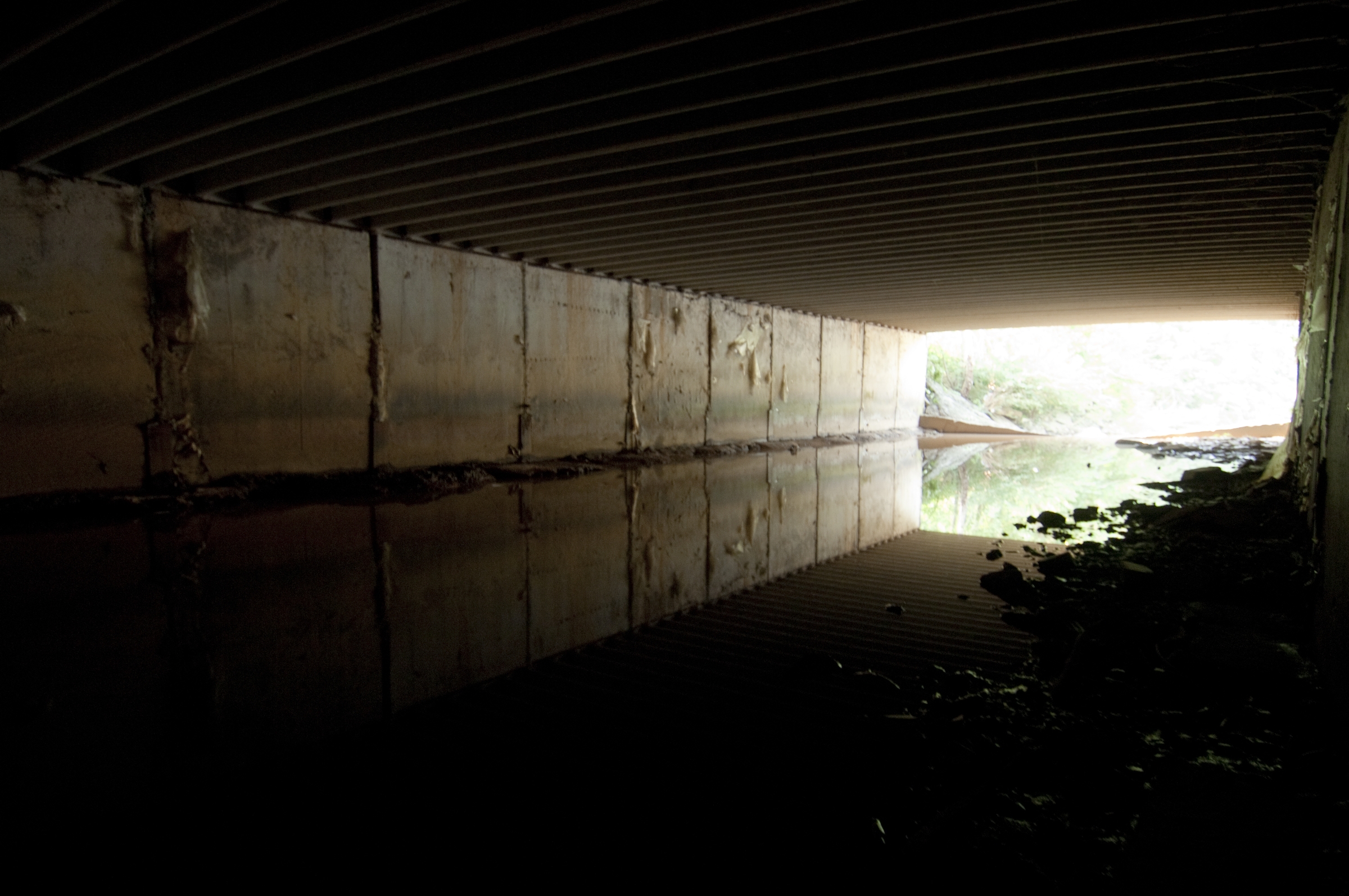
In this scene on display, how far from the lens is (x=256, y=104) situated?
5.24 meters

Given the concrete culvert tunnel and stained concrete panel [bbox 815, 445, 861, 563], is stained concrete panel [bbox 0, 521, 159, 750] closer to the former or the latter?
the concrete culvert tunnel

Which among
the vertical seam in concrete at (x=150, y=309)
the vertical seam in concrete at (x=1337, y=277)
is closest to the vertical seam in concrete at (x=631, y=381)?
the vertical seam in concrete at (x=150, y=309)

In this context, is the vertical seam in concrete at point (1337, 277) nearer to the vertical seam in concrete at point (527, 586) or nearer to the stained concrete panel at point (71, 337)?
the vertical seam in concrete at point (527, 586)

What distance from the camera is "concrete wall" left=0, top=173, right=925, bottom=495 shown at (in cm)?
688

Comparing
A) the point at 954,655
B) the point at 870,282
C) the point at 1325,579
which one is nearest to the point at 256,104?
the point at 954,655

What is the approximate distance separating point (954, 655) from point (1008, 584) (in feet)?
5.23

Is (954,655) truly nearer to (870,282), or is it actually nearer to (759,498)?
(759,498)

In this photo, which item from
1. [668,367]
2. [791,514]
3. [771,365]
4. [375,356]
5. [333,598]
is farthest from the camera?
[771,365]

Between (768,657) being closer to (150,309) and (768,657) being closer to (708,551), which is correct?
(708,551)

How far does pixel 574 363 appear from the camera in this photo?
40.1 feet

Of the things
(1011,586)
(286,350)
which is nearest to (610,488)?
(286,350)

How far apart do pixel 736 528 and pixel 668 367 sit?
263 inches

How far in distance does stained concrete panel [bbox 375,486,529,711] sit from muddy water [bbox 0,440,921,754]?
2 cm

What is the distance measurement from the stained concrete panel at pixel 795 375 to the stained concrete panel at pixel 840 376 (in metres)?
0.33
